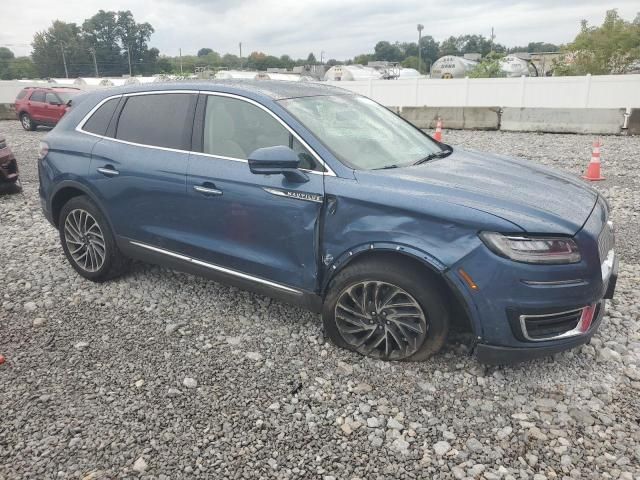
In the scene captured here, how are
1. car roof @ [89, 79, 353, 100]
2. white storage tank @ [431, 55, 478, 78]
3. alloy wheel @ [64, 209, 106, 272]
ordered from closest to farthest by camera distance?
car roof @ [89, 79, 353, 100], alloy wheel @ [64, 209, 106, 272], white storage tank @ [431, 55, 478, 78]

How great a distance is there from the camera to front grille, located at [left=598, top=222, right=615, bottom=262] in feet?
9.30

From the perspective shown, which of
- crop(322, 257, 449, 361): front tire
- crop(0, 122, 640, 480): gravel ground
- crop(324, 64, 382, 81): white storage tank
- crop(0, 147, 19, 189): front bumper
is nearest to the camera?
crop(0, 122, 640, 480): gravel ground

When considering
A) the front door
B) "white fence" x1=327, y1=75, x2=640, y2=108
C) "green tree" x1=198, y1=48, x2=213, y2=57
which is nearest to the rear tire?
"white fence" x1=327, y1=75, x2=640, y2=108

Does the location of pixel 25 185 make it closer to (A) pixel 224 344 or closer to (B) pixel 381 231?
(A) pixel 224 344

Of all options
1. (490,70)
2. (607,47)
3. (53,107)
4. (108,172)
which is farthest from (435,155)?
(607,47)

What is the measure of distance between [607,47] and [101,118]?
38375mm

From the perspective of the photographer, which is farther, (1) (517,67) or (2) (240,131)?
(1) (517,67)

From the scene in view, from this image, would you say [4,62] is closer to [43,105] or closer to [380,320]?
[43,105]

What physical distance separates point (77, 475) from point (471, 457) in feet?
6.25

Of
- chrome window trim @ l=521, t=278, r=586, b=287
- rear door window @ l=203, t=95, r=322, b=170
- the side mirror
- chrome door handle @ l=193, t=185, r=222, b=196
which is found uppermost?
rear door window @ l=203, t=95, r=322, b=170

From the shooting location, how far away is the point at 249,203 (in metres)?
3.38

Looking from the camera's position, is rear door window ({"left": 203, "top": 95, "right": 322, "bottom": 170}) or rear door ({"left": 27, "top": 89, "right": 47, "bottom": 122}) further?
rear door ({"left": 27, "top": 89, "right": 47, "bottom": 122})

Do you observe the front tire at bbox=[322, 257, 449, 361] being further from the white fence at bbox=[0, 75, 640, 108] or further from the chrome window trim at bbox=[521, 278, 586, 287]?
the white fence at bbox=[0, 75, 640, 108]

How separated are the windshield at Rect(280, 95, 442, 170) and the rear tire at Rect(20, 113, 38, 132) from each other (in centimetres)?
1776
